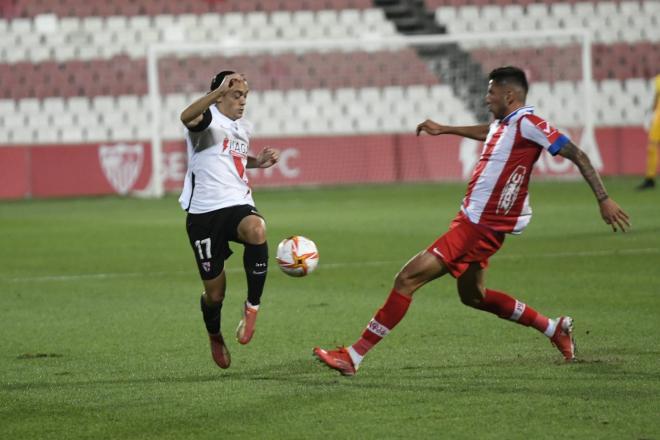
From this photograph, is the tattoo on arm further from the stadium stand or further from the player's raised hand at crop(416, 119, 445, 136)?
the stadium stand

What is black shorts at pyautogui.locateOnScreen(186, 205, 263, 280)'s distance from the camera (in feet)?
25.1

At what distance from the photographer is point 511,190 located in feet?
23.7

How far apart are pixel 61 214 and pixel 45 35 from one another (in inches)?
339

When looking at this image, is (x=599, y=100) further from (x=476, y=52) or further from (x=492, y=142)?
(x=492, y=142)

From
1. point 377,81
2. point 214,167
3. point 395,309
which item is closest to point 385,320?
point 395,309

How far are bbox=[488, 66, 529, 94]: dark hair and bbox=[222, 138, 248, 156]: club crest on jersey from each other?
5.72ft

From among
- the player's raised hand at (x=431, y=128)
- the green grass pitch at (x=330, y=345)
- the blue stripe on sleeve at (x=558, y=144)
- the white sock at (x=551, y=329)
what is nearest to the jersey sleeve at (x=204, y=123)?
the player's raised hand at (x=431, y=128)

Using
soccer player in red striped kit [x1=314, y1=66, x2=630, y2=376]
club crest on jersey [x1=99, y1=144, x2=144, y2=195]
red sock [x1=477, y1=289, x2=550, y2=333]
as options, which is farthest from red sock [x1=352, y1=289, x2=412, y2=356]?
club crest on jersey [x1=99, y1=144, x2=144, y2=195]

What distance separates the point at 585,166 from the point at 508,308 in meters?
1.13

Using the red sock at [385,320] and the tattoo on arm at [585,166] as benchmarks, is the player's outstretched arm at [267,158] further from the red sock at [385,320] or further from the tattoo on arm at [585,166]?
the tattoo on arm at [585,166]

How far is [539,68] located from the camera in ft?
94.7

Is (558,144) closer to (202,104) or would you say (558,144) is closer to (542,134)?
(542,134)

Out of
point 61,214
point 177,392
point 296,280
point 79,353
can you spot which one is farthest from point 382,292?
point 61,214

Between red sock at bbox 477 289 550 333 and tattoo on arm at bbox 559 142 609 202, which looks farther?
red sock at bbox 477 289 550 333
